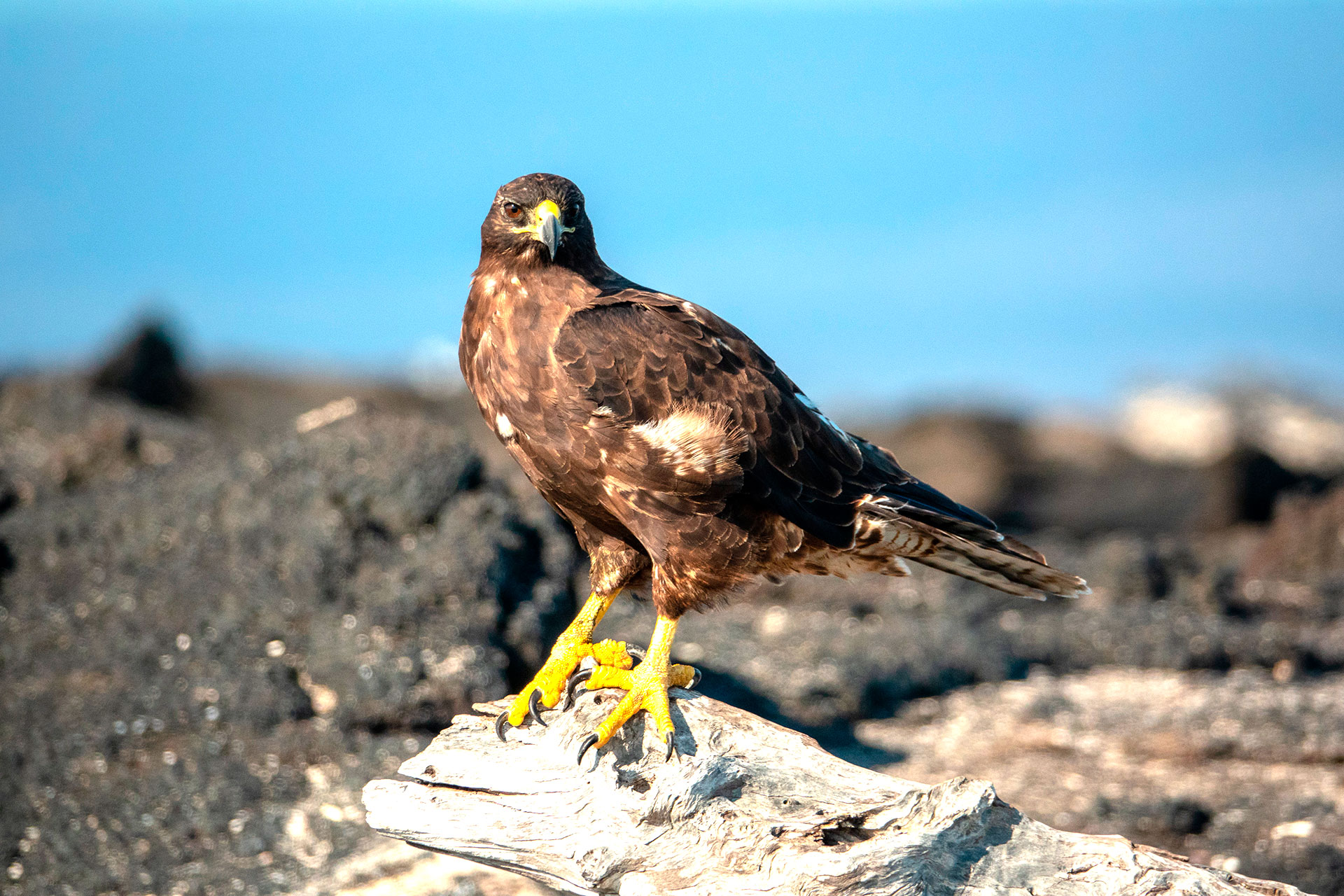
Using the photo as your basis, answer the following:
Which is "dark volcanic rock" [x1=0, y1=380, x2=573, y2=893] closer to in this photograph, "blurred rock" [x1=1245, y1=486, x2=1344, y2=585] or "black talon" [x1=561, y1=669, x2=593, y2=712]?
"black talon" [x1=561, y1=669, x2=593, y2=712]

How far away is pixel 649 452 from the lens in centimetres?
448

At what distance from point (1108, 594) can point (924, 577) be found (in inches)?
70.4

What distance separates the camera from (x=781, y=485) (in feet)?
15.9

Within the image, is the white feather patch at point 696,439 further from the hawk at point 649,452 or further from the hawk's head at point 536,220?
the hawk's head at point 536,220

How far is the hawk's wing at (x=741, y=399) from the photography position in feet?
14.8

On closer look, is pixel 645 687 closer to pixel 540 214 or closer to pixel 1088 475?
pixel 540 214

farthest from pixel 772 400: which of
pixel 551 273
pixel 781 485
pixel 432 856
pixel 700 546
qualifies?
pixel 432 856

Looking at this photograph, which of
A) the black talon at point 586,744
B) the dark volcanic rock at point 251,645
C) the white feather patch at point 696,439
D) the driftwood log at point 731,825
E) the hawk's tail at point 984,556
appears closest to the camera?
the driftwood log at point 731,825

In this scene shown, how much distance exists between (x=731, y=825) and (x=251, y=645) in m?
3.62

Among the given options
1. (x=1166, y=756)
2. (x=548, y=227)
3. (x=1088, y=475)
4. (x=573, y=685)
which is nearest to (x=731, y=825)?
(x=573, y=685)

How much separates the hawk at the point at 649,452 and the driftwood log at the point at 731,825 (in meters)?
0.17

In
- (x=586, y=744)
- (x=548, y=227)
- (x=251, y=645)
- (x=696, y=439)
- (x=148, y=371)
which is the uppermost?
(x=148, y=371)

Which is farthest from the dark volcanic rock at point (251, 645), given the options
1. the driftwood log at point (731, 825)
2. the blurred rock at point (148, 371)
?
the blurred rock at point (148, 371)

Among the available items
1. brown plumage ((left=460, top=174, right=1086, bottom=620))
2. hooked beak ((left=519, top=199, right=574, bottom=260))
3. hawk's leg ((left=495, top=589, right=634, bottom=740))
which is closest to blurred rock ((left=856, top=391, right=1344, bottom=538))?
brown plumage ((left=460, top=174, right=1086, bottom=620))
